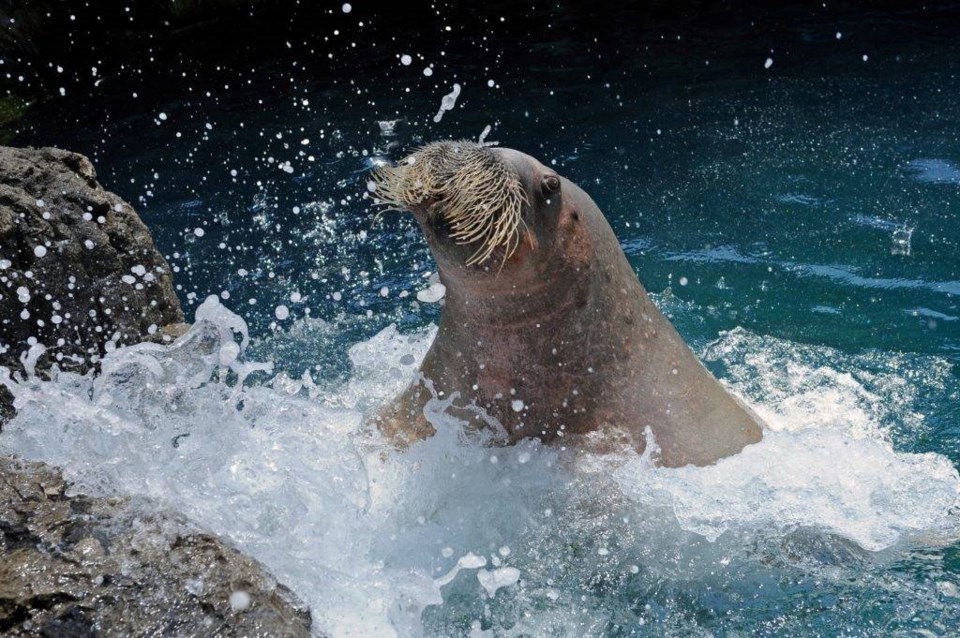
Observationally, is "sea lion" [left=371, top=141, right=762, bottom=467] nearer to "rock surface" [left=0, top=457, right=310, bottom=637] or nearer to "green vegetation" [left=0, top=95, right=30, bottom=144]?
"rock surface" [left=0, top=457, right=310, bottom=637]

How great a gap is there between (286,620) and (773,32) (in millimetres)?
9752

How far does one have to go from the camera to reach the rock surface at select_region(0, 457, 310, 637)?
2576 millimetres

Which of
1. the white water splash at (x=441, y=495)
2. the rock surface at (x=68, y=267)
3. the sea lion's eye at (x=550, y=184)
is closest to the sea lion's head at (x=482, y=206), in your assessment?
the sea lion's eye at (x=550, y=184)

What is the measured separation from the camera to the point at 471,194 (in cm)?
337

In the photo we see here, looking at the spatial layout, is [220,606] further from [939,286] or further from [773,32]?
[773,32]

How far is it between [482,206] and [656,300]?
10.5 feet

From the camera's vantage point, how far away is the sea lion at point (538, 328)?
3.45m

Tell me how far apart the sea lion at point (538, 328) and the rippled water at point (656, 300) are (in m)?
0.13

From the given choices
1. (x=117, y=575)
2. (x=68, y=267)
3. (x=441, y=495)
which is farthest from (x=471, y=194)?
(x=68, y=267)

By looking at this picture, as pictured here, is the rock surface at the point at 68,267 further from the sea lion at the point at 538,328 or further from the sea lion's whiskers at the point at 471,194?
the sea lion's whiskers at the point at 471,194

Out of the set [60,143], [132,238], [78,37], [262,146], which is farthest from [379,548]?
[78,37]

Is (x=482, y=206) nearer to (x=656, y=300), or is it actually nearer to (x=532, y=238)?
(x=532, y=238)

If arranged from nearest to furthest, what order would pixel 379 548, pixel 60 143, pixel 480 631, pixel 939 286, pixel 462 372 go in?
pixel 480 631 → pixel 379 548 → pixel 462 372 → pixel 939 286 → pixel 60 143

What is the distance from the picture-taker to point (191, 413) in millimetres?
3682
